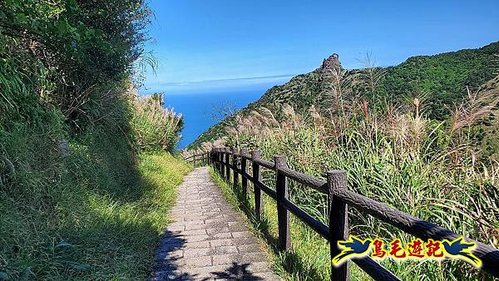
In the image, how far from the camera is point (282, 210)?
378 centimetres

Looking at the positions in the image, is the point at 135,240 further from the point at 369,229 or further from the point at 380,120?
the point at 380,120

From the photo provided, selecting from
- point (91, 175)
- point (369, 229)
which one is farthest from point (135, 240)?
point (369, 229)

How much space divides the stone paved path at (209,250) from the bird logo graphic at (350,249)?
93 centimetres

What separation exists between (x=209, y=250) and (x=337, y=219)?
190 centimetres

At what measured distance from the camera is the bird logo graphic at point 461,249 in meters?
1.54

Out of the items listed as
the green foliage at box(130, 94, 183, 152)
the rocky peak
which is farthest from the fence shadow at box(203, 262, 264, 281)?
the green foliage at box(130, 94, 183, 152)

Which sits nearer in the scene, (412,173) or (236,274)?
(236,274)

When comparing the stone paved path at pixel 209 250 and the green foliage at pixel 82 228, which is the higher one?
the green foliage at pixel 82 228

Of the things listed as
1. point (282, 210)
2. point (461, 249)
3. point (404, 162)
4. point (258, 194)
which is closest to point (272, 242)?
point (282, 210)

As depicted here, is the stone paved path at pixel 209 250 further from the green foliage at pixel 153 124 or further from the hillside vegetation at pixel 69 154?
the green foliage at pixel 153 124

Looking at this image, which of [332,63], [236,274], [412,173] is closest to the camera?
[236,274]

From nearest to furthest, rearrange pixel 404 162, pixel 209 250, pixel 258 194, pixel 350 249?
pixel 350 249 → pixel 404 162 → pixel 209 250 → pixel 258 194

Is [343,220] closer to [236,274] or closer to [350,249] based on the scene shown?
[350,249]

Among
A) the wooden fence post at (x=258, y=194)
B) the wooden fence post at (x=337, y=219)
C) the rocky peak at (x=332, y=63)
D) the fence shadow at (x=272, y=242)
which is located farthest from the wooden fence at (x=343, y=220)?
the rocky peak at (x=332, y=63)
